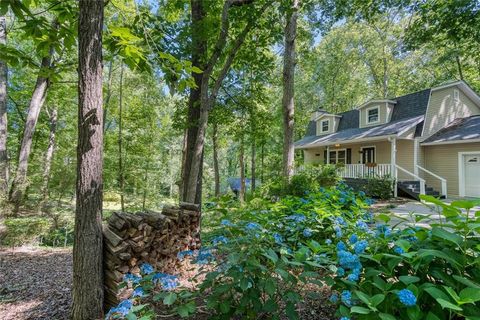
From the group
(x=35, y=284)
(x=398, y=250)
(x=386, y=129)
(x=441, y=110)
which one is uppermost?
(x=441, y=110)

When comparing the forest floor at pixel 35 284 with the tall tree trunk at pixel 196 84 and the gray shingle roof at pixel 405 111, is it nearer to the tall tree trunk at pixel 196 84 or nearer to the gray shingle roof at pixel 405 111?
the tall tree trunk at pixel 196 84

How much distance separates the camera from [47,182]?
6.87 meters

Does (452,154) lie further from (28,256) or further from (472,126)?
(28,256)

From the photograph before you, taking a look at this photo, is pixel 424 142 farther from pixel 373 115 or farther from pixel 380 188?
pixel 380 188

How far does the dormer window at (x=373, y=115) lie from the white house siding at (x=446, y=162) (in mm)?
2859

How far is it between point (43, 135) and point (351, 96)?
917 inches

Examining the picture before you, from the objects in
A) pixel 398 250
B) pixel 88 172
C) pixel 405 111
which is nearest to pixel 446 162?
pixel 405 111

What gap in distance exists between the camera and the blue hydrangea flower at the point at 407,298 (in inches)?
45.3

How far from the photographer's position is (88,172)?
2.20m

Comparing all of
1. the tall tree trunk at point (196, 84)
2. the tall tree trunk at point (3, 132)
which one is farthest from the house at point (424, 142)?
the tall tree trunk at point (3, 132)

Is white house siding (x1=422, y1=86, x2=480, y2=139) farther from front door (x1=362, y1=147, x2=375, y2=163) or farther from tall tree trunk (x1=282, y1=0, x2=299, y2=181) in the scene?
tall tree trunk (x1=282, y1=0, x2=299, y2=181)

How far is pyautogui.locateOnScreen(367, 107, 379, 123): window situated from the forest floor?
14.7 meters

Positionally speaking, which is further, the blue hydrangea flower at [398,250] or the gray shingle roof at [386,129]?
the gray shingle roof at [386,129]

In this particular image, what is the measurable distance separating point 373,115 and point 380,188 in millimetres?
A: 5569
